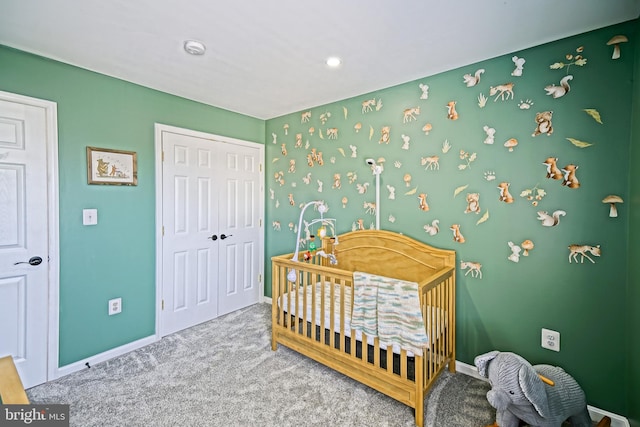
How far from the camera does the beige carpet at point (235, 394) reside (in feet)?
5.88

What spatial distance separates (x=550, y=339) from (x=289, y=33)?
2.57 meters

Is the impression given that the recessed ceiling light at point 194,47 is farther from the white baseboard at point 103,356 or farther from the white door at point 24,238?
the white baseboard at point 103,356

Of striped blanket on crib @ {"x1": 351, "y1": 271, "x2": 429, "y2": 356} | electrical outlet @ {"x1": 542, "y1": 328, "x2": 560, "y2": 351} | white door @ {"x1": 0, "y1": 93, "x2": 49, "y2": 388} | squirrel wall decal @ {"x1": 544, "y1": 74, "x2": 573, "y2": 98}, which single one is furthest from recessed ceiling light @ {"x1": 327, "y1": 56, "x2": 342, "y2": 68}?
electrical outlet @ {"x1": 542, "y1": 328, "x2": 560, "y2": 351}

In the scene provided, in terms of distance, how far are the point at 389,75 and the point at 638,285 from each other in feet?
6.71

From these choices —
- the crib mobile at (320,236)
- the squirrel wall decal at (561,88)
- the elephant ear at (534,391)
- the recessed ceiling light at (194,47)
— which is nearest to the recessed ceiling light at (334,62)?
the recessed ceiling light at (194,47)

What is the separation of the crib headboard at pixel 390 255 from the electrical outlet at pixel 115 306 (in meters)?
1.95

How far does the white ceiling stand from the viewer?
1.58 m

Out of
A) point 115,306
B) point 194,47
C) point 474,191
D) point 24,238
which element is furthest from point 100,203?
point 474,191

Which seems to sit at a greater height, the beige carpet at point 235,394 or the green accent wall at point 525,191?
the green accent wall at point 525,191

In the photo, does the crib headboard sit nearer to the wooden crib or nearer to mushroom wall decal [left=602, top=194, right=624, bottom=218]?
the wooden crib

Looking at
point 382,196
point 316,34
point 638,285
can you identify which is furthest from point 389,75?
point 638,285

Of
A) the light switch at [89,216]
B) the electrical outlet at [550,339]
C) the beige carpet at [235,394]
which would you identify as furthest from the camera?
the light switch at [89,216]

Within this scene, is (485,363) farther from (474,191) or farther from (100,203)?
(100,203)

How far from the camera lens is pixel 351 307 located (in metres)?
2.10
